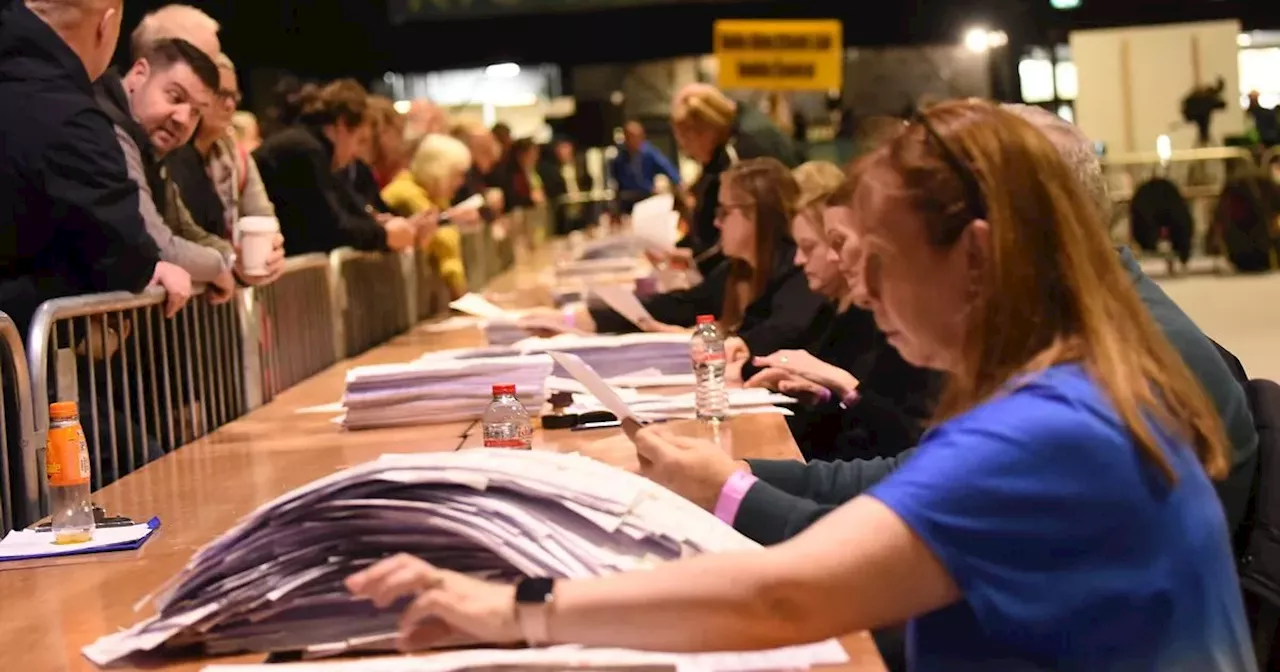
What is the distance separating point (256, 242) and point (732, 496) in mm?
2376

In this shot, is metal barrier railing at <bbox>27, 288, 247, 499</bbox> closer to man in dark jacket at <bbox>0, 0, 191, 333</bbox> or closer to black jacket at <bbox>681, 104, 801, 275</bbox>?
man in dark jacket at <bbox>0, 0, 191, 333</bbox>

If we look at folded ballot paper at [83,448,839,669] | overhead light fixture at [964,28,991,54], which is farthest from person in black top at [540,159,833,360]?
overhead light fixture at [964,28,991,54]

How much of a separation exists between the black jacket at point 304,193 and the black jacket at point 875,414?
2.19 m

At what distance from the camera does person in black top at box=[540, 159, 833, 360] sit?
4.39 meters

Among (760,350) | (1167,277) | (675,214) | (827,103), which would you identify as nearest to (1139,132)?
(1167,277)

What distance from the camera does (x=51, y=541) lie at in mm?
2244

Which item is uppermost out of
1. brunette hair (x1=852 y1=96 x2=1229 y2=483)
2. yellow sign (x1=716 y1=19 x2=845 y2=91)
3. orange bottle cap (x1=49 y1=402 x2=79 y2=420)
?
yellow sign (x1=716 y1=19 x2=845 y2=91)

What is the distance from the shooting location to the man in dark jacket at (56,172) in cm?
312

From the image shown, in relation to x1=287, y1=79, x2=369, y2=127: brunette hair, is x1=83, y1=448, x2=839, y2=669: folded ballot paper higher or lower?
lower

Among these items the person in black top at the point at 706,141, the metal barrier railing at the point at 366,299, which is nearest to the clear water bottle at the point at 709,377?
the metal barrier railing at the point at 366,299

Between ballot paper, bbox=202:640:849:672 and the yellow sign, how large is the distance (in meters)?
8.08

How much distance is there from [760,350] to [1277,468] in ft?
7.21

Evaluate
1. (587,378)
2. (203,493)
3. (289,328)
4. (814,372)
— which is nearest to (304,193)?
(289,328)

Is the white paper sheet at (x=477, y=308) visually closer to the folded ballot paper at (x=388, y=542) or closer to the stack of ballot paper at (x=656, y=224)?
the folded ballot paper at (x=388, y=542)
